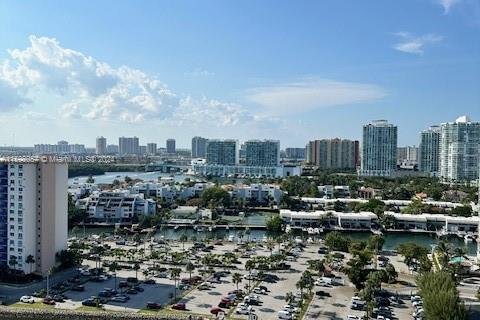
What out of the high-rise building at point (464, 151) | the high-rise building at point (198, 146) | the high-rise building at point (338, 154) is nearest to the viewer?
the high-rise building at point (464, 151)

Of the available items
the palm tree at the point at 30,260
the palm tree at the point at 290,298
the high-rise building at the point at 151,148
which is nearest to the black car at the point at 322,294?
the palm tree at the point at 290,298

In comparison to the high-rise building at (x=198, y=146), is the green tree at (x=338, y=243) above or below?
below

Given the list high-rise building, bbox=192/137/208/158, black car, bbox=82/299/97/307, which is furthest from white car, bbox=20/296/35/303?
high-rise building, bbox=192/137/208/158

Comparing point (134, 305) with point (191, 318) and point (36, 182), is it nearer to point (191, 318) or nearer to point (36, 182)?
point (191, 318)

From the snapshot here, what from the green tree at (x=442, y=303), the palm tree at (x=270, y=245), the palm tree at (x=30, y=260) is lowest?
the palm tree at (x=270, y=245)

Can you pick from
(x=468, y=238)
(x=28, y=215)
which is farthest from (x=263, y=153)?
(x=28, y=215)

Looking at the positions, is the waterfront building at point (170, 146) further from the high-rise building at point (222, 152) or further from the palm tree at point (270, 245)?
the palm tree at point (270, 245)
